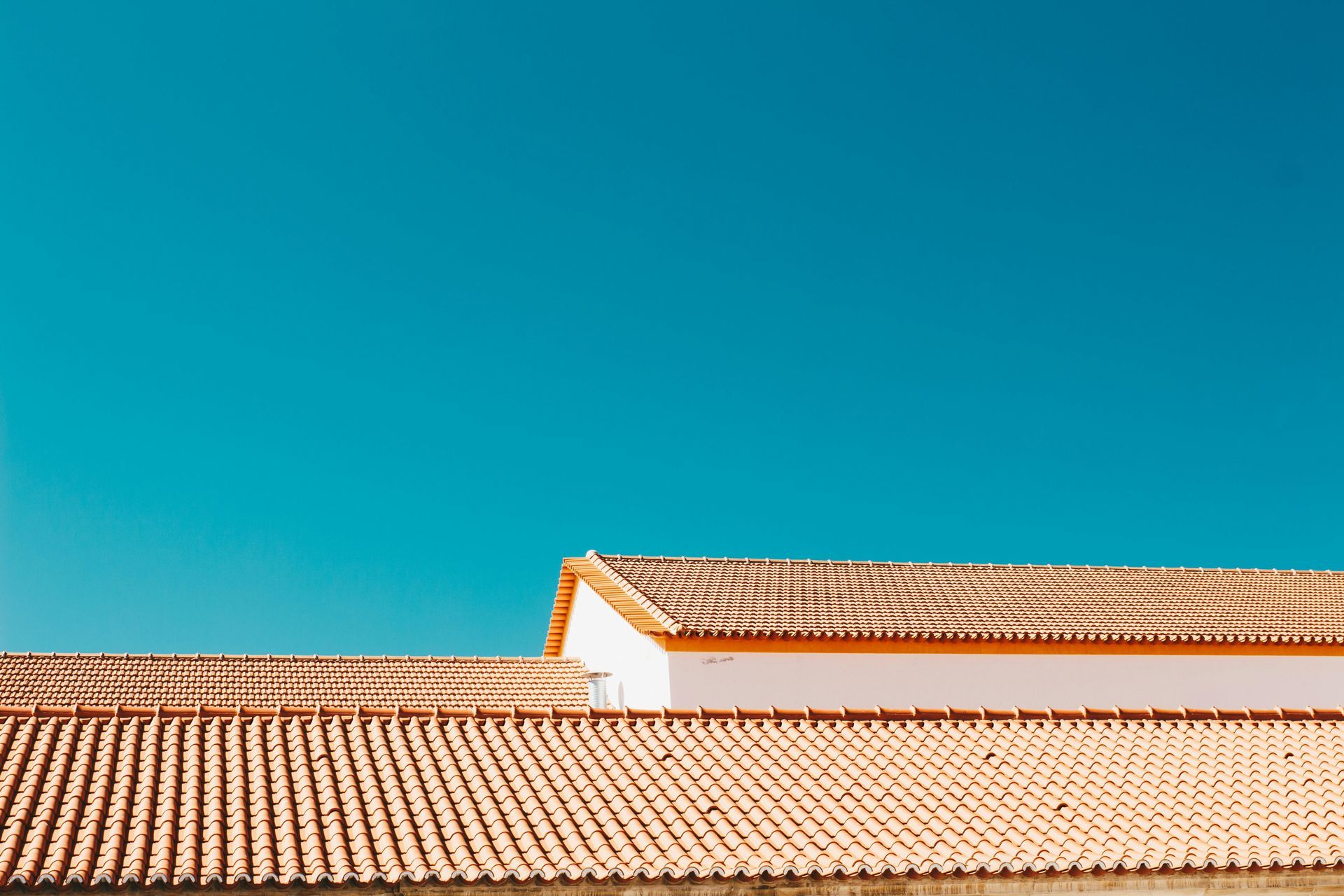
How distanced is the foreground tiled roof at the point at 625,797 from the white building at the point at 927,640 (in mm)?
4802

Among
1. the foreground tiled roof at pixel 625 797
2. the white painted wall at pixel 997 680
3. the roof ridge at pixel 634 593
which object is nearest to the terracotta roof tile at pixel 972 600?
the roof ridge at pixel 634 593

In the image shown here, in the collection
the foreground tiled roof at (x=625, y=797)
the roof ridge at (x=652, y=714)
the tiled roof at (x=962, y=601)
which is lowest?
the foreground tiled roof at (x=625, y=797)

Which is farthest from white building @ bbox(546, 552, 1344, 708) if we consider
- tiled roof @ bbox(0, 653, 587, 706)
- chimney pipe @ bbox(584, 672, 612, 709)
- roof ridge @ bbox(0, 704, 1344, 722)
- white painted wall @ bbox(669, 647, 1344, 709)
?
roof ridge @ bbox(0, 704, 1344, 722)

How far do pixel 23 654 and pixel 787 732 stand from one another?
1180 centimetres

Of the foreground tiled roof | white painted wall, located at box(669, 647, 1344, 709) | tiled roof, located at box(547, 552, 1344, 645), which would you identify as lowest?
the foreground tiled roof

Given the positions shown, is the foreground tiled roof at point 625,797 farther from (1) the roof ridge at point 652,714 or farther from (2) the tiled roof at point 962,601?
(2) the tiled roof at point 962,601

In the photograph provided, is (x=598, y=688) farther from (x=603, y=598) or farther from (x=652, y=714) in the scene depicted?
(x=652, y=714)

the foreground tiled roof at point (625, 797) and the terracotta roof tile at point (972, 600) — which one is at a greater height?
the terracotta roof tile at point (972, 600)

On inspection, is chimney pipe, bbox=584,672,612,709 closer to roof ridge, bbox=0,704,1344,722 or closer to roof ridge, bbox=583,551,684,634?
roof ridge, bbox=583,551,684,634

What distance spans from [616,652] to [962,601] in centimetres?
516

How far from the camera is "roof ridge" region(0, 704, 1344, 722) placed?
8008mm

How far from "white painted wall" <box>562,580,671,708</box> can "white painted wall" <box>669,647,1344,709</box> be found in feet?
0.92

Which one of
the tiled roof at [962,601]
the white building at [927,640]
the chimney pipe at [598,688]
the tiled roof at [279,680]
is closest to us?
the white building at [927,640]

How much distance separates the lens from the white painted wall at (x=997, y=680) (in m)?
14.2
